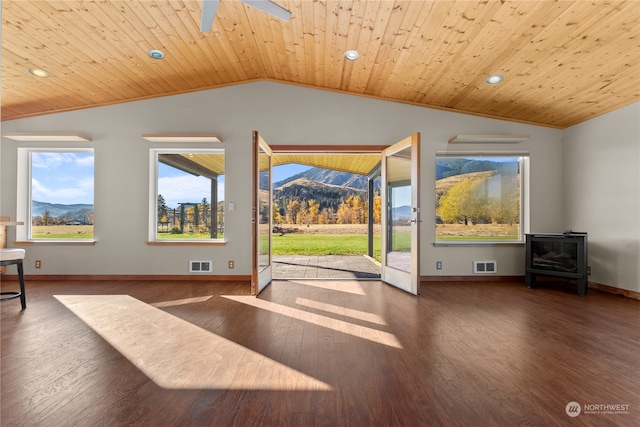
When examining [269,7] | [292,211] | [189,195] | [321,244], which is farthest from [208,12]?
[292,211]

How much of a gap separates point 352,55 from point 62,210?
4.93 metres

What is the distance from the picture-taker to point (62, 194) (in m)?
5.06

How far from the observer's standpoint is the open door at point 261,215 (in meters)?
3.98

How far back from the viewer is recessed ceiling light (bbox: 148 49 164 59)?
146 inches

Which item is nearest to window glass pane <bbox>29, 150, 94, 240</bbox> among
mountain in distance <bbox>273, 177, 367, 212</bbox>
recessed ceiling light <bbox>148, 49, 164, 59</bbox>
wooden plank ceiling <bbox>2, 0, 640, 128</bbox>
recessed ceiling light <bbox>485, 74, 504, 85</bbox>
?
wooden plank ceiling <bbox>2, 0, 640, 128</bbox>

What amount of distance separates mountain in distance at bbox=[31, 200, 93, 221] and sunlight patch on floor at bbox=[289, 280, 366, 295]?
3.45 metres

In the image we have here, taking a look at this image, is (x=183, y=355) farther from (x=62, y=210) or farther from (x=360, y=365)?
(x=62, y=210)

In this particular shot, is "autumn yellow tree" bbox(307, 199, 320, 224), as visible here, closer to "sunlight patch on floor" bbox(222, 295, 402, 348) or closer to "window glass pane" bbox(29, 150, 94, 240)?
"window glass pane" bbox(29, 150, 94, 240)

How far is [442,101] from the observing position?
4.65m

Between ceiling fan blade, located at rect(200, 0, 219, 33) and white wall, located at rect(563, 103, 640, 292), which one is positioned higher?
ceiling fan blade, located at rect(200, 0, 219, 33)

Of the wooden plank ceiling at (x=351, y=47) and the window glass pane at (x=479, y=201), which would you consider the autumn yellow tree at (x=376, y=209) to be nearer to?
the window glass pane at (x=479, y=201)

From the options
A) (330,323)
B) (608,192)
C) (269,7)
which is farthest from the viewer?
(608,192)

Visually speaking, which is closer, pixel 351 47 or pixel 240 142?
pixel 351 47

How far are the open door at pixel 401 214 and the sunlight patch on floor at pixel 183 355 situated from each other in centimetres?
249
